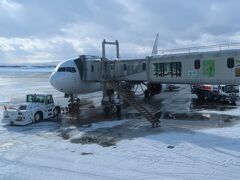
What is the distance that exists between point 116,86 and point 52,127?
8.65m

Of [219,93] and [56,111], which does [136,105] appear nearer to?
[56,111]

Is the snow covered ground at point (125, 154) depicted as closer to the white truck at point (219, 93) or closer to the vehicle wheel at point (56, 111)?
the vehicle wheel at point (56, 111)

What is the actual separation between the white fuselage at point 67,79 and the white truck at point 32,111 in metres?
3.59

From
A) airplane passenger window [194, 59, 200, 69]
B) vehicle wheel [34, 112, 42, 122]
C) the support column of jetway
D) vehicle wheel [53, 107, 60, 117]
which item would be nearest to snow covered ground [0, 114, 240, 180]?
vehicle wheel [34, 112, 42, 122]

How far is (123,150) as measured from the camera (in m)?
17.5

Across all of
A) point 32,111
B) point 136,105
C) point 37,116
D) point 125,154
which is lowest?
point 125,154

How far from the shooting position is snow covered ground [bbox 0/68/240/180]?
1411 cm

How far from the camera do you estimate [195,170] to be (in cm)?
1412

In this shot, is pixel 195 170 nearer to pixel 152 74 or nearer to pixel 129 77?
pixel 152 74

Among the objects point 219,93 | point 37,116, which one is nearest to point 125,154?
point 37,116

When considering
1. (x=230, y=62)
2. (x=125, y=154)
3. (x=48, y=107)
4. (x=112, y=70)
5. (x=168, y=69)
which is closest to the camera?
(x=125, y=154)

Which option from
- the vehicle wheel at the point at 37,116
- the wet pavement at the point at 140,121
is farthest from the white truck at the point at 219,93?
the vehicle wheel at the point at 37,116

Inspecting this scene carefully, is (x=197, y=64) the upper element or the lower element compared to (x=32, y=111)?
upper

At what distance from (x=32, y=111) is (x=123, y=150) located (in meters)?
10.7
